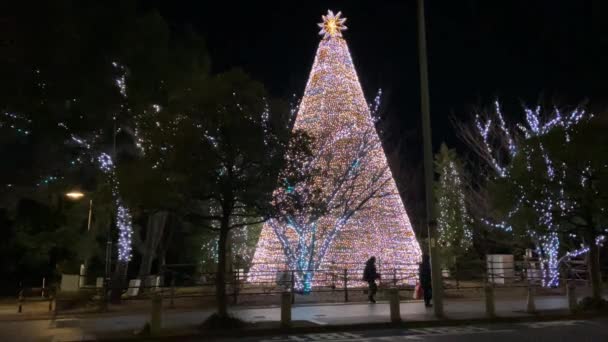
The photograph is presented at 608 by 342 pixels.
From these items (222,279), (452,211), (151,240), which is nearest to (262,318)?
(222,279)

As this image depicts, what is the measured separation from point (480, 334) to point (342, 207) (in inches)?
384

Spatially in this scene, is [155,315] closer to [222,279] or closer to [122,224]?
[222,279]

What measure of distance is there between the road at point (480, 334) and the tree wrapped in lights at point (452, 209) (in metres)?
22.1

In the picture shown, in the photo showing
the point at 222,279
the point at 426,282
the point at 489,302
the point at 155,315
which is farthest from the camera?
the point at 426,282

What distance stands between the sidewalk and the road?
0.90 metres

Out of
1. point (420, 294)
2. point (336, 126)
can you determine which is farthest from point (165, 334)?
point (336, 126)

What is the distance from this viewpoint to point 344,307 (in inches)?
673

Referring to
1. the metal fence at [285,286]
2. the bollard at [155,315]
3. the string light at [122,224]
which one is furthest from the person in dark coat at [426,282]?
Answer: the string light at [122,224]

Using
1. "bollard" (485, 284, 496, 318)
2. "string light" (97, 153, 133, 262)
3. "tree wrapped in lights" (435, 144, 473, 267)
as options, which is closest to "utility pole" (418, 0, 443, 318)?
"bollard" (485, 284, 496, 318)

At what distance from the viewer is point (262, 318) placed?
576 inches

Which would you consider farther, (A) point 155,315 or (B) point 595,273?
(B) point 595,273

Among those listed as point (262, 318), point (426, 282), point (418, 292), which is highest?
point (426, 282)

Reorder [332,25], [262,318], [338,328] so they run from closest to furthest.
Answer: [338,328], [262,318], [332,25]

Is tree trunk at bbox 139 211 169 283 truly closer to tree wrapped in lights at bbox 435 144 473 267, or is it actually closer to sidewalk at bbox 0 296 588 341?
sidewalk at bbox 0 296 588 341
